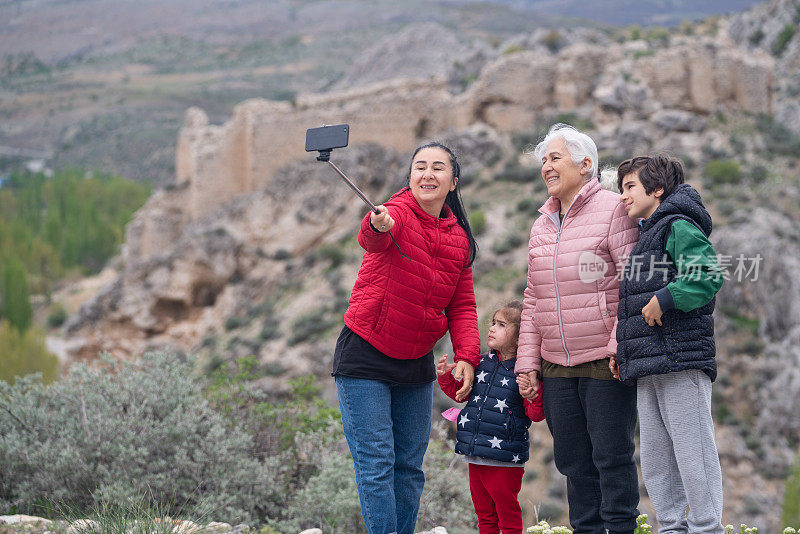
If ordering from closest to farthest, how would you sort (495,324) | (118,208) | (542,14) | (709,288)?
(709,288)
(495,324)
(118,208)
(542,14)

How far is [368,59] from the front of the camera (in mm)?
64938

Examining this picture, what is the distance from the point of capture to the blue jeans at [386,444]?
3279 mm

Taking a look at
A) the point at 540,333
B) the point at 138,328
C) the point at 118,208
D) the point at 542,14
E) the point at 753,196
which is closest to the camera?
the point at 540,333

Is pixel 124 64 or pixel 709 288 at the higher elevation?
pixel 124 64

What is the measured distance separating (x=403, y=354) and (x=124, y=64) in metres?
81.8

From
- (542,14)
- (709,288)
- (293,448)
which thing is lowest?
(293,448)

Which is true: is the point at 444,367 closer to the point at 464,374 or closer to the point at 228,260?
the point at 464,374

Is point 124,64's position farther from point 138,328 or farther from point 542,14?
point 138,328

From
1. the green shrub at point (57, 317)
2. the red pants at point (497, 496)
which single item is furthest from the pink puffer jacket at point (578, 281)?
the green shrub at point (57, 317)

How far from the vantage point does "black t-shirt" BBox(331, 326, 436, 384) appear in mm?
3346

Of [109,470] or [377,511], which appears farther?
[109,470]

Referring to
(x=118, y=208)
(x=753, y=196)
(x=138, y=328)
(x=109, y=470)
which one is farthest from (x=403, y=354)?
(x=118, y=208)

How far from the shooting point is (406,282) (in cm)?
337

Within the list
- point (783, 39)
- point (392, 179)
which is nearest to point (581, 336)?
point (392, 179)
